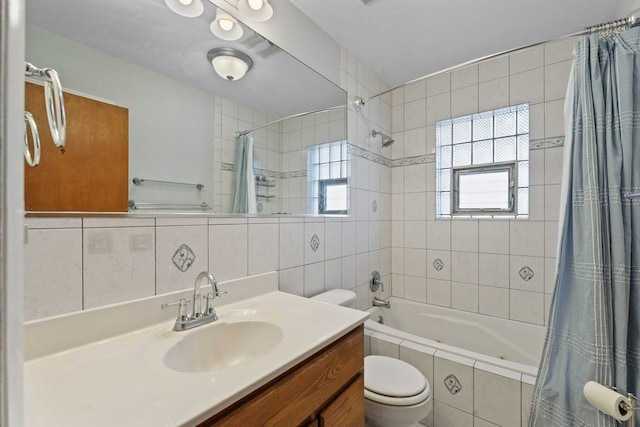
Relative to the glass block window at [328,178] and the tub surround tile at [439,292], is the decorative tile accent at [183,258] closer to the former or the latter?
the glass block window at [328,178]

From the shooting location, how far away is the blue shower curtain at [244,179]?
128 centimetres

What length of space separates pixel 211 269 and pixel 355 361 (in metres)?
0.66

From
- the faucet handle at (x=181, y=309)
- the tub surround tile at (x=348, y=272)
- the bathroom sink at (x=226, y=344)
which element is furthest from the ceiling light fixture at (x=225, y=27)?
the tub surround tile at (x=348, y=272)

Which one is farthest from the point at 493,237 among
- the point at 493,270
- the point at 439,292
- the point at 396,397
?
the point at 396,397

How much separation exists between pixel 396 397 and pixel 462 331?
3.97 ft

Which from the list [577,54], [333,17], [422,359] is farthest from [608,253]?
[333,17]

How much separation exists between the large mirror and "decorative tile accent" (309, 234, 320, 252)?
0.19m

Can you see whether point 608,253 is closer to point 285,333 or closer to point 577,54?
point 577,54

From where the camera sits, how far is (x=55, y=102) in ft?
2.20

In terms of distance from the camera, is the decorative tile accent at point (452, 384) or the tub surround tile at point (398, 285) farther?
the tub surround tile at point (398, 285)

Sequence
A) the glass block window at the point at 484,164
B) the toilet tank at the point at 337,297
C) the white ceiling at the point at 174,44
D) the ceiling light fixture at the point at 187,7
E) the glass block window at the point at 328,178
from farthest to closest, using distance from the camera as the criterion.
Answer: the glass block window at the point at 484,164, the glass block window at the point at 328,178, the toilet tank at the point at 337,297, the ceiling light fixture at the point at 187,7, the white ceiling at the point at 174,44

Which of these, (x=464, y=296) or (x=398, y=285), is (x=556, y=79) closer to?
(x=464, y=296)

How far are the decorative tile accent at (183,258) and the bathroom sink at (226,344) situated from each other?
24 centimetres

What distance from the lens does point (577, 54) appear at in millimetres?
1182
